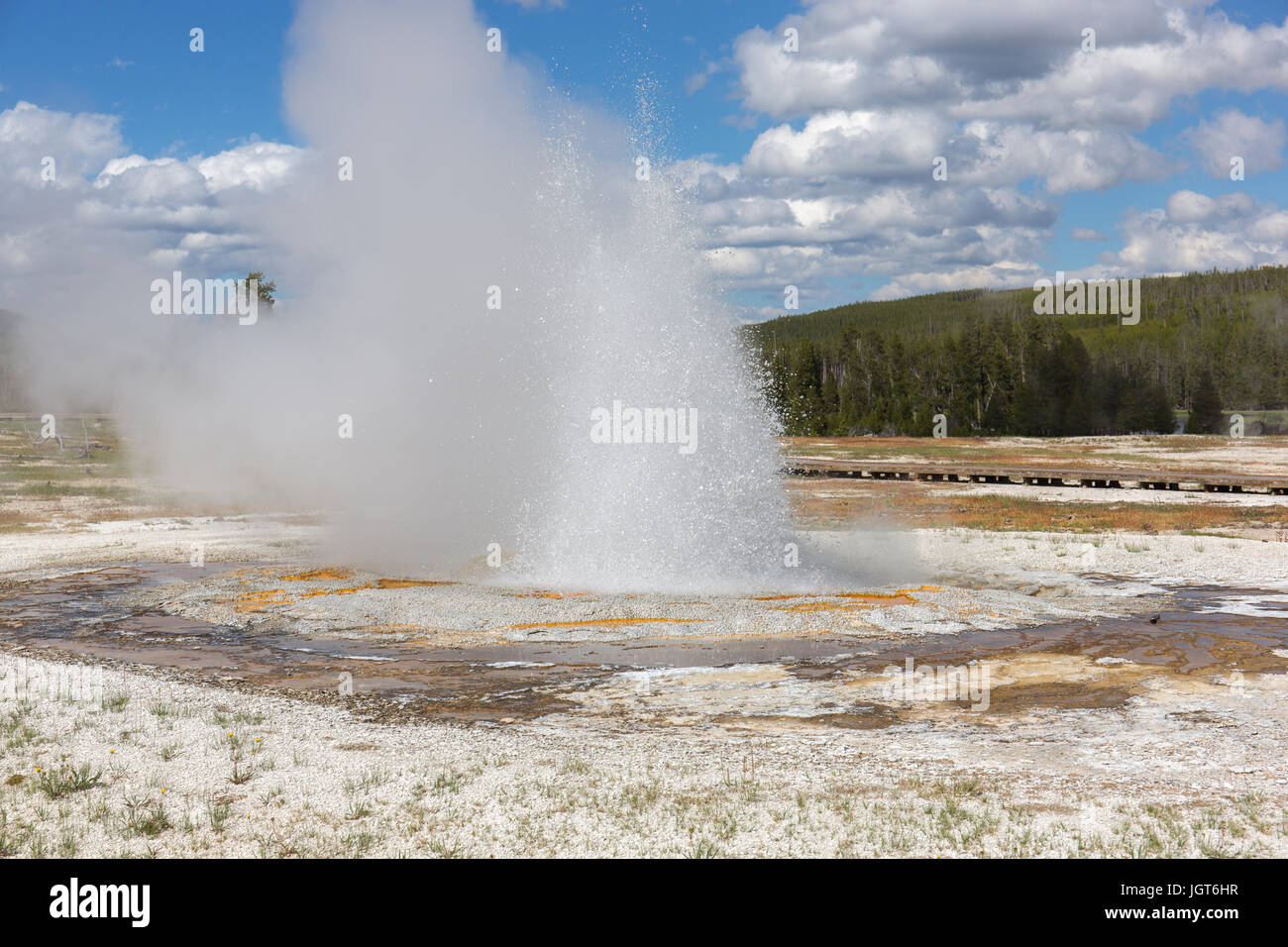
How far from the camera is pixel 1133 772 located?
23.2 ft

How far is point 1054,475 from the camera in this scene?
37.0 meters

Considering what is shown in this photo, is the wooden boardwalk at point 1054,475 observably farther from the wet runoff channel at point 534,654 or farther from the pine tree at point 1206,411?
the pine tree at point 1206,411

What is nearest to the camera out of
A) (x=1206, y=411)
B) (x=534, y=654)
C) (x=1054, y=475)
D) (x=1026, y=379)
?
(x=534, y=654)

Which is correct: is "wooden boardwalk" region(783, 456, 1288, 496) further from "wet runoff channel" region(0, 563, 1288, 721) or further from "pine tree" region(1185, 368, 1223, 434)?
"pine tree" region(1185, 368, 1223, 434)

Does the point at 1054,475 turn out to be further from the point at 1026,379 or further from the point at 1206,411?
the point at 1026,379

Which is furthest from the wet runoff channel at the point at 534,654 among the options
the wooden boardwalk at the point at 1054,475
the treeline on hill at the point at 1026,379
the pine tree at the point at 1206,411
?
the pine tree at the point at 1206,411

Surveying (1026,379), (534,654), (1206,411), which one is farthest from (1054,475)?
(1026,379)

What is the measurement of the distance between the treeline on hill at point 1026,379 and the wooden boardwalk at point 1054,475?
20871 millimetres

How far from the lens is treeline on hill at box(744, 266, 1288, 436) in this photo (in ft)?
257

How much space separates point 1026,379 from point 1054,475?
48392mm

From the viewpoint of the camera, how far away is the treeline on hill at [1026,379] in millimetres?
78188
